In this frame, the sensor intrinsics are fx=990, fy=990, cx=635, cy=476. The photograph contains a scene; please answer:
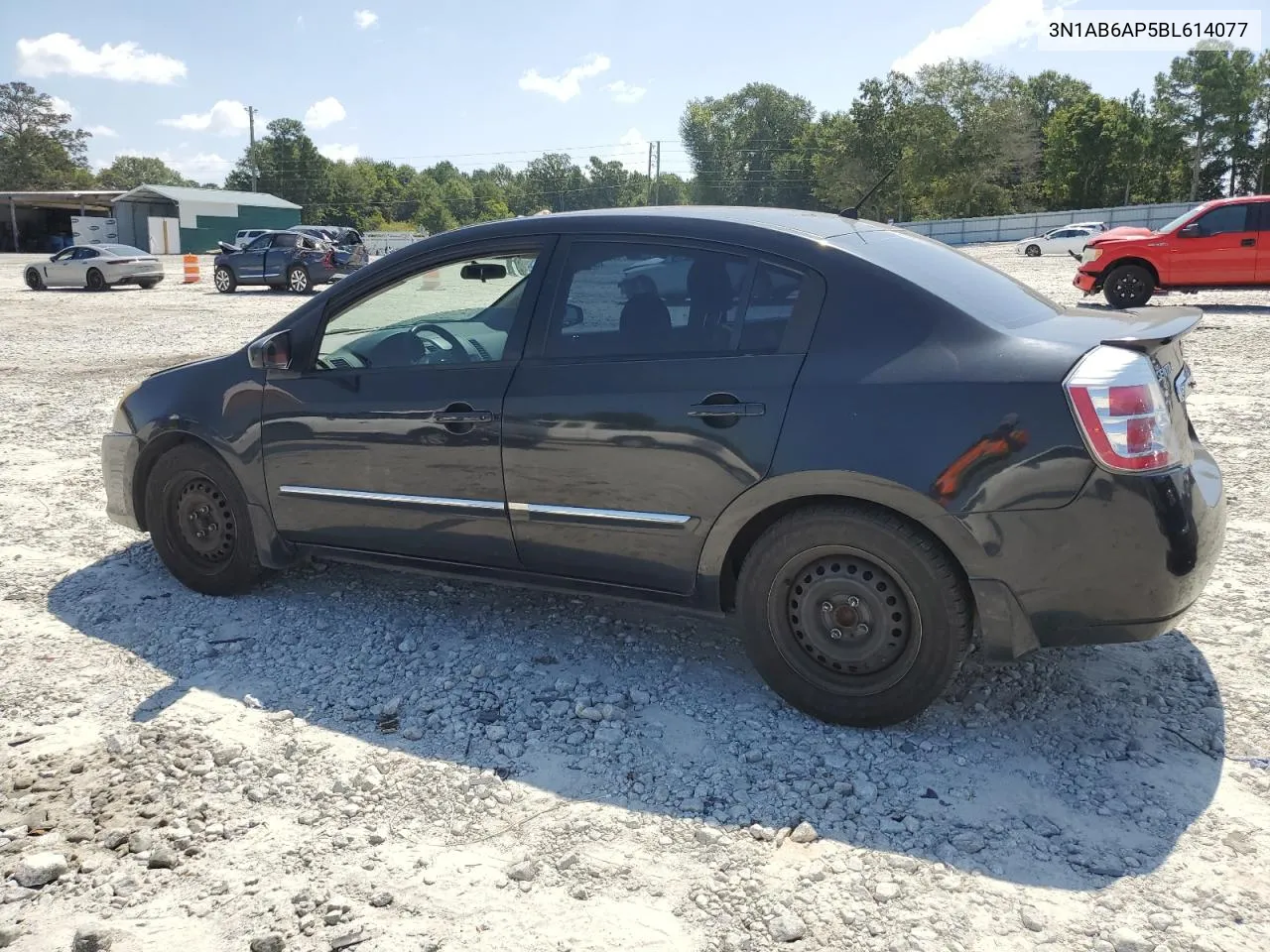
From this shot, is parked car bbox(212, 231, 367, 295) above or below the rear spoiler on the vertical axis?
above

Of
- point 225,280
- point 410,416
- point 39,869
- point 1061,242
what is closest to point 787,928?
point 39,869

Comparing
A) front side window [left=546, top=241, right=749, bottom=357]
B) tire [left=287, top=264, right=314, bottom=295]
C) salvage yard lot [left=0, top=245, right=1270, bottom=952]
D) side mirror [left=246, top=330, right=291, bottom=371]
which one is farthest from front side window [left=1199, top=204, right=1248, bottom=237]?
tire [left=287, top=264, right=314, bottom=295]

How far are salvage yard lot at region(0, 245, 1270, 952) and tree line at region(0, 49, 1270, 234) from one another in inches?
1693

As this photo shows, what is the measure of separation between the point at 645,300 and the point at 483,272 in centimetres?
82

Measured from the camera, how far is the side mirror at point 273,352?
14.2 feet

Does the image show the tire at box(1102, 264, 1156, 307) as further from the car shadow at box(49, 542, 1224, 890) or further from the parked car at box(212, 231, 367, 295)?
the parked car at box(212, 231, 367, 295)

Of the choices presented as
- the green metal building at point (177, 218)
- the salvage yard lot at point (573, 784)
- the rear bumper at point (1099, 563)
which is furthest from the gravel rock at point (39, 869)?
the green metal building at point (177, 218)

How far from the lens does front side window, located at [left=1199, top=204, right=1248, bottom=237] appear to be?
611 inches

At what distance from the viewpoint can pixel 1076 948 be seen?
239 cm

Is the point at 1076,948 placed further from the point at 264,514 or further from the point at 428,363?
the point at 264,514

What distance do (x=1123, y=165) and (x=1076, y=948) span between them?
74335 millimetres

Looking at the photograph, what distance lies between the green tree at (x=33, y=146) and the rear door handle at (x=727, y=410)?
103101mm

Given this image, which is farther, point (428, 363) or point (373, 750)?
point (428, 363)

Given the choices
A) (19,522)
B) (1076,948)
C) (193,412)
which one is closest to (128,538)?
(19,522)
